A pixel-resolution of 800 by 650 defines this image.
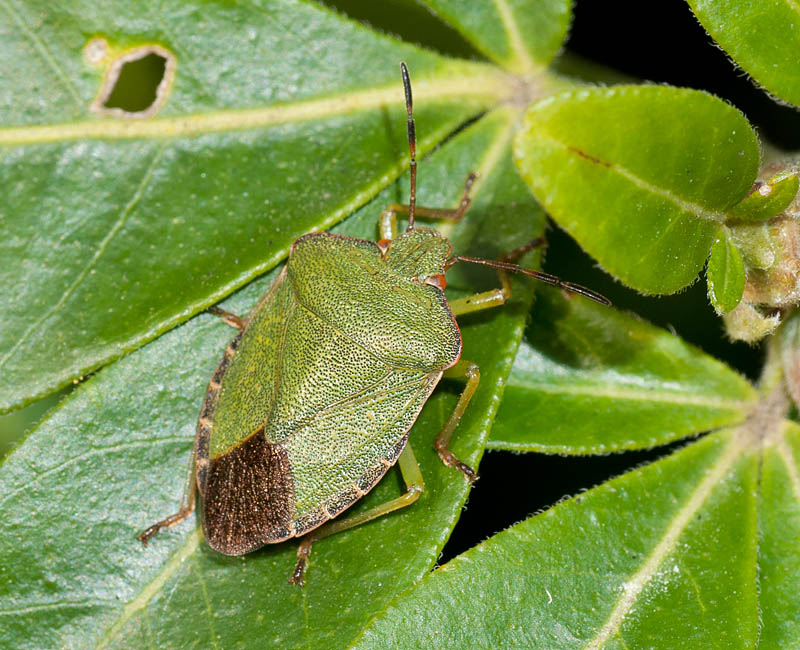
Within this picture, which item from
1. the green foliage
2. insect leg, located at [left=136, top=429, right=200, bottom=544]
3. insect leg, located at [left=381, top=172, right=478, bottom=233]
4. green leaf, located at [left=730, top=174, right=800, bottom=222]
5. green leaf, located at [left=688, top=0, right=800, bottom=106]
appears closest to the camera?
green leaf, located at [left=730, top=174, right=800, bottom=222]

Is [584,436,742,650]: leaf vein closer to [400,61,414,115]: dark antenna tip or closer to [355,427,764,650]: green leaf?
[355,427,764,650]: green leaf

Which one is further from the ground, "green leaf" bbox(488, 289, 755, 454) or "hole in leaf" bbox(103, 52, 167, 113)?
"hole in leaf" bbox(103, 52, 167, 113)

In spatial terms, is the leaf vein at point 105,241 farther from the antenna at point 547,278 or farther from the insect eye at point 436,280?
the antenna at point 547,278

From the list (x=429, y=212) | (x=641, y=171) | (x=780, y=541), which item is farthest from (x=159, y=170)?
(x=780, y=541)

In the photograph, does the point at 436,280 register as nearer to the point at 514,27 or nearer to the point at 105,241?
the point at 514,27

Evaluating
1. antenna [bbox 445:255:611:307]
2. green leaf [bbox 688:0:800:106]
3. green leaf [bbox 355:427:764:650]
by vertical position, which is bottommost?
green leaf [bbox 355:427:764:650]

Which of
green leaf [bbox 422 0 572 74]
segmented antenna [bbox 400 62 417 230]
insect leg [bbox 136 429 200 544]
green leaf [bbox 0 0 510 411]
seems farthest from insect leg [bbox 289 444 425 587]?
green leaf [bbox 422 0 572 74]

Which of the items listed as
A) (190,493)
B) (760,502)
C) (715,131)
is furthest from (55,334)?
(760,502)

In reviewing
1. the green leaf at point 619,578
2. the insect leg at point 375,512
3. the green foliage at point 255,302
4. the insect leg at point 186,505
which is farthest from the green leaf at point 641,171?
the insect leg at point 186,505

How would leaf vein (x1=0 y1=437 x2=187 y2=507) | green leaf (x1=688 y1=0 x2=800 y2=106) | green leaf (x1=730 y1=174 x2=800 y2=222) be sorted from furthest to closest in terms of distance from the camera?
leaf vein (x1=0 y1=437 x2=187 y2=507), green leaf (x1=688 y1=0 x2=800 y2=106), green leaf (x1=730 y1=174 x2=800 y2=222)
